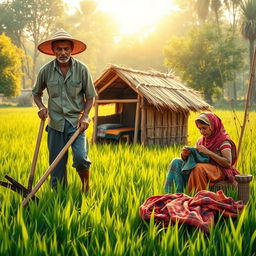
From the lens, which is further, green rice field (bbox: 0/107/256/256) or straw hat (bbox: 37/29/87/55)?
straw hat (bbox: 37/29/87/55)

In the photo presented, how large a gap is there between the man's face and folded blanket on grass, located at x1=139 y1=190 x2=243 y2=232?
1564 mm

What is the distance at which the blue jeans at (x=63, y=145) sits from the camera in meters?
3.92

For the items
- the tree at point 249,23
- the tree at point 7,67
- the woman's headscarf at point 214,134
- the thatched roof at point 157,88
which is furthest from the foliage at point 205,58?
the woman's headscarf at point 214,134

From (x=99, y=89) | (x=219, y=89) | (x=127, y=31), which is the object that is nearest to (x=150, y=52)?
(x=127, y=31)

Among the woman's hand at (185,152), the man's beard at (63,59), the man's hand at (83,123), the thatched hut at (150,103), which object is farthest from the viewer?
the thatched hut at (150,103)

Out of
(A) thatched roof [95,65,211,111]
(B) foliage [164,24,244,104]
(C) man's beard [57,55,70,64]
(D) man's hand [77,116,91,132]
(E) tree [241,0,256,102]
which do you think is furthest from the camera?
(E) tree [241,0,256,102]

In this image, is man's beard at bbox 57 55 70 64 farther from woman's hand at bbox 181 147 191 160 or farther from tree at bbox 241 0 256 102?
tree at bbox 241 0 256 102

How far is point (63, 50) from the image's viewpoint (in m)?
3.88

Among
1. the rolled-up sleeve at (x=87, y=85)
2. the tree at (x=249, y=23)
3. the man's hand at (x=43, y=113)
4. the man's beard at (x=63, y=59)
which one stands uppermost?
the tree at (x=249, y=23)

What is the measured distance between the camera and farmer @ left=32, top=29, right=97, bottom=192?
392cm

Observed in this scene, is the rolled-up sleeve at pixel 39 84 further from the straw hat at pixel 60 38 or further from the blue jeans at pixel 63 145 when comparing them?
the blue jeans at pixel 63 145

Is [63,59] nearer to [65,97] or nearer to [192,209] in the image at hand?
[65,97]

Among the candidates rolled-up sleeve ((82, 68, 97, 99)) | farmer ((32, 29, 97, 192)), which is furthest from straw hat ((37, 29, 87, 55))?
rolled-up sleeve ((82, 68, 97, 99))

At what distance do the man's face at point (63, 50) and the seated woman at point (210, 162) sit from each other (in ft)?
4.59
